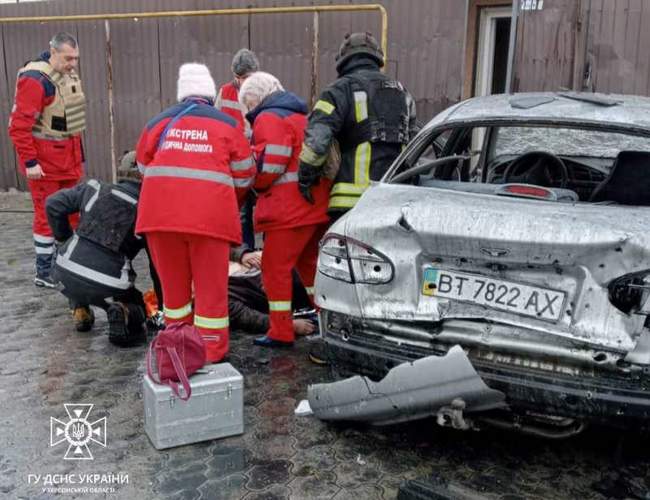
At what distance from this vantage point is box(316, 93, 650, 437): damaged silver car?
2.69 m

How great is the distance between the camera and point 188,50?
30.5ft

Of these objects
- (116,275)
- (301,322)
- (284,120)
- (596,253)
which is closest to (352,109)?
(284,120)

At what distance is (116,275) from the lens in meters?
4.63

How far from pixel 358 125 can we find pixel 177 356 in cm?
198

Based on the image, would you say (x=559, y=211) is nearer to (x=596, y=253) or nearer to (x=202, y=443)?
(x=596, y=253)

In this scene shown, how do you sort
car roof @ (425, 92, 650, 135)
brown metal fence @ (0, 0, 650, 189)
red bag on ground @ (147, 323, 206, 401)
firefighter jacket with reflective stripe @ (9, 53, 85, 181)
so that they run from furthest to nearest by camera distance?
1. brown metal fence @ (0, 0, 650, 189)
2. firefighter jacket with reflective stripe @ (9, 53, 85, 181)
3. car roof @ (425, 92, 650, 135)
4. red bag on ground @ (147, 323, 206, 401)

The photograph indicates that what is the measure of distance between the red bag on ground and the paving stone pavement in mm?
357

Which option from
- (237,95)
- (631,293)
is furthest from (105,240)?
(631,293)

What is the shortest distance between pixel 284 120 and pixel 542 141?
A: 1.63m

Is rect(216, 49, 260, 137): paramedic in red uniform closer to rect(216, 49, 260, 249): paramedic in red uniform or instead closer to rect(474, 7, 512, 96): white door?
rect(216, 49, 260, 249): paramedic in red uniform

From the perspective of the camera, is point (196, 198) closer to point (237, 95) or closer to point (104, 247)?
point (104, 247)

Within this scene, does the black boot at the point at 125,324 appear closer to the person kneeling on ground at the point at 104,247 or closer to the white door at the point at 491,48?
the person kneeling on ground at the point at 104,247

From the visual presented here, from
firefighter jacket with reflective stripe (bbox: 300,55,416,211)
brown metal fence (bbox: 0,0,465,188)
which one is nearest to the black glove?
firefighter jacket with reflective stripe (bbox: 300,55,416,211)

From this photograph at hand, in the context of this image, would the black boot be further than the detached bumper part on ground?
Yes
